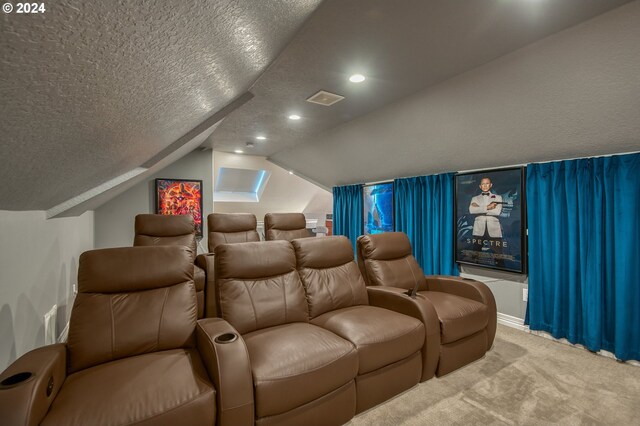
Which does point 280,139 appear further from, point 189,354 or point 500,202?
point 189,354

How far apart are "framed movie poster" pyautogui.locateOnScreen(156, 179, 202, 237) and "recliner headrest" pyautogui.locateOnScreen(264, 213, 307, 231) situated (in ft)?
4.95

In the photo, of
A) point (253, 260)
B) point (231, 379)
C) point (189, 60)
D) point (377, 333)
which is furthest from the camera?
point (253, 260)

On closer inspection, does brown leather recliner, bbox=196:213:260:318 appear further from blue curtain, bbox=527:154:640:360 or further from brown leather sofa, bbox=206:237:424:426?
blue curtain, bbox=527:154:640:360

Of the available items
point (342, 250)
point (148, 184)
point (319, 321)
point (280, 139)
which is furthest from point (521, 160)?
point (148, 184)

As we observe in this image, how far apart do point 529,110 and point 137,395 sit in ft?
10.8

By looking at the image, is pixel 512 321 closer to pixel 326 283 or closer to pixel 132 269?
pixel 326 283

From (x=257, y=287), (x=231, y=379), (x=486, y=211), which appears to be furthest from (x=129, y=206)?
(x=486, y=211)

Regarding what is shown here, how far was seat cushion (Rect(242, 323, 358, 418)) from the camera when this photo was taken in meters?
1.33

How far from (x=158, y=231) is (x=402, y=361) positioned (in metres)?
3.19

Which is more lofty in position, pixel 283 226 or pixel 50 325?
pixel 283 226

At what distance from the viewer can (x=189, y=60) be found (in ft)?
3.67

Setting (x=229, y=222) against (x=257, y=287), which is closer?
(x=257, y=287)

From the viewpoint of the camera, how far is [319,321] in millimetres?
2021

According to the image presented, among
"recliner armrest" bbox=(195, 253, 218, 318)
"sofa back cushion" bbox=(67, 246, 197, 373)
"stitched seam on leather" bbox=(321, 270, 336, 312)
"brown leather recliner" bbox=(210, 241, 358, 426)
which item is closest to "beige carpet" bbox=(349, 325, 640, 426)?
"brown leather recliner" bbox=(210, 241, 358, 426)
